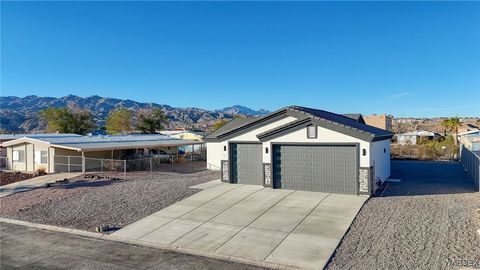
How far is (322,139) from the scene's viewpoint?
668 inches

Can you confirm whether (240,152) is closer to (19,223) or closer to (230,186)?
(230,186)

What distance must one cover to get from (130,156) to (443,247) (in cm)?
2822

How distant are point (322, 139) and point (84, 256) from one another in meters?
11.2

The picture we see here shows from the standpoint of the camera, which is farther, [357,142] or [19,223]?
[357,142]

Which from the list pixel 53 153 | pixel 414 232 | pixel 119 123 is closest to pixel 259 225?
pixel 414 232

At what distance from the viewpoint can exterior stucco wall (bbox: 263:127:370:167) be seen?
15.9 meters

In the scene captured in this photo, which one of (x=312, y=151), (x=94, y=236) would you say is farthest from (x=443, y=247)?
(x=94, y=236)

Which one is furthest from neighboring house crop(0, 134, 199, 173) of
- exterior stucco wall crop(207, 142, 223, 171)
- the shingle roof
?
the shingle roof

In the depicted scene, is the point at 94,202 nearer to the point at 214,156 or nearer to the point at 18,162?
the point at 214,156

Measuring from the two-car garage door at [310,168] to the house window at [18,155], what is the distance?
20634 millimetres

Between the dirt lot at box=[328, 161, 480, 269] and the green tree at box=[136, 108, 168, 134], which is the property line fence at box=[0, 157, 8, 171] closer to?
the green tree at box=[136, 108, 168, 134]

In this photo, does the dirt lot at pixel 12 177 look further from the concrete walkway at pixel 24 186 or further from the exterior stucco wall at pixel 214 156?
the exterior stucco wall at pixel 214 156

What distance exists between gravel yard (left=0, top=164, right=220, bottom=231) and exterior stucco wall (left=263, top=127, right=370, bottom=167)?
4543 millimetres

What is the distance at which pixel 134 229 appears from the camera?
12.7 m
